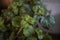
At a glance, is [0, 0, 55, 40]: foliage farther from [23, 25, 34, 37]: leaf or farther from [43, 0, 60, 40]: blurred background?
[43, 0, 60, 40]: blurred background

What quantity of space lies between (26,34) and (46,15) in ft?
0.87

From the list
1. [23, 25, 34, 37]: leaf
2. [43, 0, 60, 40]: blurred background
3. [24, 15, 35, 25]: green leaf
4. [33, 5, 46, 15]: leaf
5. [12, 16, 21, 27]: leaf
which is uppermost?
[33, 5, 46, 15]: leaf

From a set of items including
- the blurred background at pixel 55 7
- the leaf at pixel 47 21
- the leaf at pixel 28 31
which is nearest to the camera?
the leaf at pixel 28 31

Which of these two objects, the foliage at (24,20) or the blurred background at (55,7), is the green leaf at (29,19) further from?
the blurred background at (55,7)

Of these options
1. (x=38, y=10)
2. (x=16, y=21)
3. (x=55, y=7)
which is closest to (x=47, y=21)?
(x=38, y=10)

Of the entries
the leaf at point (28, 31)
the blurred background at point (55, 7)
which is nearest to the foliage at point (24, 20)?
the leaf at point (28, 31)

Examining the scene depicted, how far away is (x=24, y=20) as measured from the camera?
3.24 feet

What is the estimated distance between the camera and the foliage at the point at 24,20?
1.00 metres

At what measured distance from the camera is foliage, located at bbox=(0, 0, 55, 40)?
1.00 metres

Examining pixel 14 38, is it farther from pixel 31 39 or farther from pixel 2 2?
pixel 2 2

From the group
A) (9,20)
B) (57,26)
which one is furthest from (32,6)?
(57,26)

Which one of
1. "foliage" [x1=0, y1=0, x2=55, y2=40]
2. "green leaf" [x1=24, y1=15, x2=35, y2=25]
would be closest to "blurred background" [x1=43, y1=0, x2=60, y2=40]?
"foliage" [x1=0, y1=0, x2=55, y2=40]

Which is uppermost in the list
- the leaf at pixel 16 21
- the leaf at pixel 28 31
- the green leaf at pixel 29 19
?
the green leaf at pixel 29 19

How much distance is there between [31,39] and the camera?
0.99m
